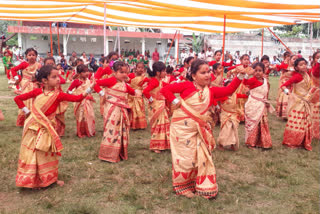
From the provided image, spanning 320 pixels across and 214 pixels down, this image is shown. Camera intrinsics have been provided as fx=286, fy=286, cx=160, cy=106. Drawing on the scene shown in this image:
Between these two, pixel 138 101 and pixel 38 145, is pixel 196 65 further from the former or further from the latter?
pixel 138 101

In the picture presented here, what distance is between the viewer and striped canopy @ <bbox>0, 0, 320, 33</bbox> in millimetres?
5777

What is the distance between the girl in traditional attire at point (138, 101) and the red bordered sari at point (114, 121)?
6.35ft

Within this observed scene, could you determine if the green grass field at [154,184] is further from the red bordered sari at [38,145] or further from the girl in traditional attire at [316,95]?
the girl in traditional attire at [316,95]

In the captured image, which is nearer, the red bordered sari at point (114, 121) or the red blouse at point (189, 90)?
the red blouse at point (189, 90)

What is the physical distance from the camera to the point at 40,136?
3.67m

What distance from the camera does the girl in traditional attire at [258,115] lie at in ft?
18.2

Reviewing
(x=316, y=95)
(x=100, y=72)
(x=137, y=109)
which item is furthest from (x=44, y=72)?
(x=316, y=95)

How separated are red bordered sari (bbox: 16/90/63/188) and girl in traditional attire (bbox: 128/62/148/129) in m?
3.22

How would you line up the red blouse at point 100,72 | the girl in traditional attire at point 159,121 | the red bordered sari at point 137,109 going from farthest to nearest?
the red bordered sari at point 137,109
the red blouse at point 100,72
the girl in traditional attire at point 159,121

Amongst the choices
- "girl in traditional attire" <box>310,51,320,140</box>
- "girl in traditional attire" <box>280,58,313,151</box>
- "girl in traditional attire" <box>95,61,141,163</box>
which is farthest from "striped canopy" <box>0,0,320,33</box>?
"girl in traditional attire" <box>95,61,141,163</box>

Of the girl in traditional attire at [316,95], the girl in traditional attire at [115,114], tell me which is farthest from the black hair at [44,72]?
the girl in traditional attire at [316,95]

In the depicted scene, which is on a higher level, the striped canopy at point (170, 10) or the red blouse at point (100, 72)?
the striped canopy at point (170, 10)

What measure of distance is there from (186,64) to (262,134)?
8.89 feet

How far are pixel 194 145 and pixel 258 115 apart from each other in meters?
2.57
